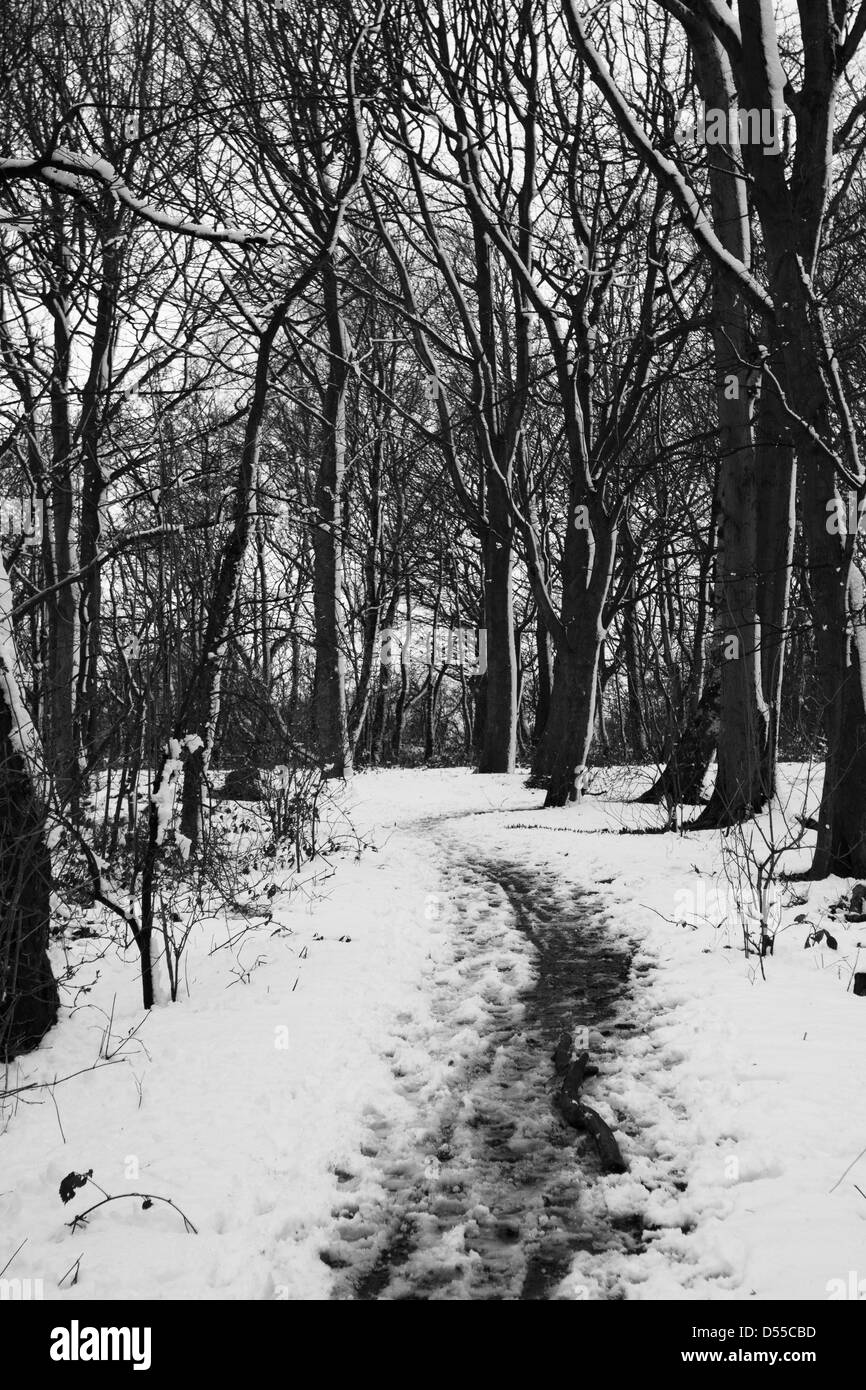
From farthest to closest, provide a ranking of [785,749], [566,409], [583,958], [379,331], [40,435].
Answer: [785,749] → [379,331] → [40,435] → [566,409] → [583,958]

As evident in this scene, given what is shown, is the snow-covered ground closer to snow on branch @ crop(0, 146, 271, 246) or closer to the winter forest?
the winter forest

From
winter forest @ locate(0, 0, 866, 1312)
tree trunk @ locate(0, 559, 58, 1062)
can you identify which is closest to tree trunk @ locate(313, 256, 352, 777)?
winter forest @ locate(0, 0, 866, 1312)

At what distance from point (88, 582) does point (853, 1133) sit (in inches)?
354

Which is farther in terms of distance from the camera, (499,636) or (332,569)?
A: (499,636)

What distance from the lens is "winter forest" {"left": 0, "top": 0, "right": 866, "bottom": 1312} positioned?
10.3ft

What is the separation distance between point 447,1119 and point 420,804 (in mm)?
10306

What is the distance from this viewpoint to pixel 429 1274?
281 centimetres

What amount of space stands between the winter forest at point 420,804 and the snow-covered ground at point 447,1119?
20 millimetres

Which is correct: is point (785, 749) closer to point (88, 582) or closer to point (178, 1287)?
point (88, 582)

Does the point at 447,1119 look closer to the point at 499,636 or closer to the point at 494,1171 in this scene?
the point at 494,1171

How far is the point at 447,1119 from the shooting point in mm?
3822

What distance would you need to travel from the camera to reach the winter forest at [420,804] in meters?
3.12

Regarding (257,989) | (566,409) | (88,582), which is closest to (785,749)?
(566,409)

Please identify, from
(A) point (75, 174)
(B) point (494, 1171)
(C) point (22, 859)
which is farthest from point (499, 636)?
(B) point (494, 1171)
